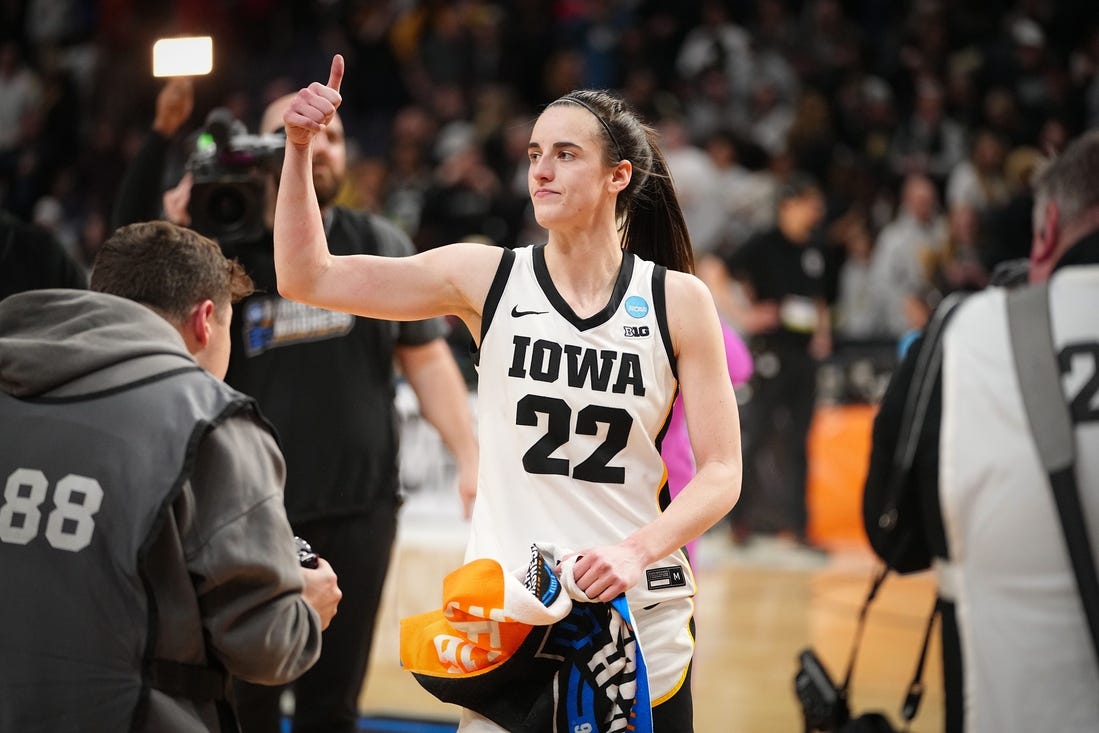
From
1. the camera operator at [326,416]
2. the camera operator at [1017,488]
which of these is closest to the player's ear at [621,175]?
the camera operator at [1017,488]

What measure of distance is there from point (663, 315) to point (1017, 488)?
3.32 ft

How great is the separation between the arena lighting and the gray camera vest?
135 cm

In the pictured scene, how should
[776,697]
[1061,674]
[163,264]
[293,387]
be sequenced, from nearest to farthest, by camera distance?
1. [1061,674]
2. [163,264]
3. [293,387]
4. [776,697]

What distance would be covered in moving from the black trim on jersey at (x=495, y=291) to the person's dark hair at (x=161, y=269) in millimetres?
645

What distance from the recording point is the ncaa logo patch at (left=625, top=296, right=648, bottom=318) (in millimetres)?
3029

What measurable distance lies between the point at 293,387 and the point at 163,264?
4.25ft

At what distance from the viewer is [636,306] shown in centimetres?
304

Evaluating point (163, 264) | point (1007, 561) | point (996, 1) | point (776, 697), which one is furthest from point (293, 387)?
point (996, 1)

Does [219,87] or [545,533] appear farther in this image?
[219,87]

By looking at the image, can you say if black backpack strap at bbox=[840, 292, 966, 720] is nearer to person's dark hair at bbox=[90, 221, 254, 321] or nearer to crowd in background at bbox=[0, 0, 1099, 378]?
person's dark hair at bbox=[90, 221, 254, 321]

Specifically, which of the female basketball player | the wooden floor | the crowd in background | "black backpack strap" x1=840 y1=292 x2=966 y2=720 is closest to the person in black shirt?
the wooden floor

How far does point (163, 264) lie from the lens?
8.64ft

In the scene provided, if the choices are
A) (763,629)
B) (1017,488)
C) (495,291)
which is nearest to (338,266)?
(495,291)

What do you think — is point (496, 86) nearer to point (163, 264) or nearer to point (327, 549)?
point (327, 549)
